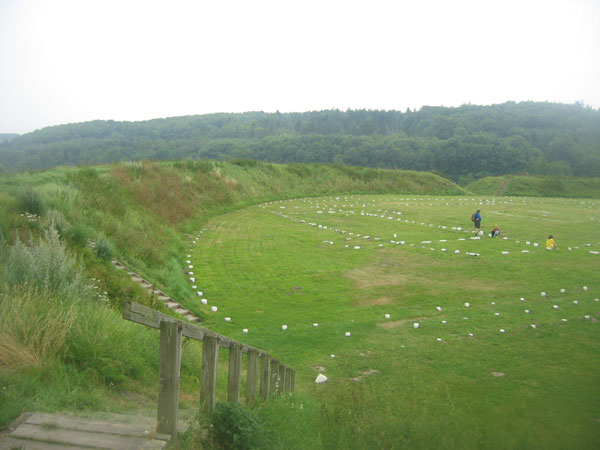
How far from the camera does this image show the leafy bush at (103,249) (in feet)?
35.5

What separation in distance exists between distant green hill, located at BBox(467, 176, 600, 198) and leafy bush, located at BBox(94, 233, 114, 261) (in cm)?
A: 5917

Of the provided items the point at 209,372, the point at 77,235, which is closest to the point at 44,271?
the point at 209,372

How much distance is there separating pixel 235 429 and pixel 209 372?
508 millimetres

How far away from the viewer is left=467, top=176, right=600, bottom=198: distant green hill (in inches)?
2336

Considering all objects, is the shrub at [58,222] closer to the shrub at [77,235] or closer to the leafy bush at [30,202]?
the shrub at [77,235]

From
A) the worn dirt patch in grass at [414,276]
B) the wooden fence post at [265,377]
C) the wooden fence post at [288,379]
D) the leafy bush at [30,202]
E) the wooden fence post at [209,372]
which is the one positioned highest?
the leafy bush at [30,202]

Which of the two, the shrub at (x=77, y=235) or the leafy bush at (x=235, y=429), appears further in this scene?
the shrub at (x=77, y=235)

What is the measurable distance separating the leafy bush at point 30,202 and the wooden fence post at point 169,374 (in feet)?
33.4

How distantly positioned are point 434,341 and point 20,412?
8303mm

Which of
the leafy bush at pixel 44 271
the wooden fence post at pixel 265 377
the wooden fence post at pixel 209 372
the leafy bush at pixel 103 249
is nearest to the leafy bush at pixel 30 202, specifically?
the leafy bush at pixel 103 249

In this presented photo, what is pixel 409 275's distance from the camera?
15320 millimetres

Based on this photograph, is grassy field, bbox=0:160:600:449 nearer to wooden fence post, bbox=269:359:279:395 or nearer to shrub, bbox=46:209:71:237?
shrub, bbox=46:209:71:237

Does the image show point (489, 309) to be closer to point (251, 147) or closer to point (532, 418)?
point (532, 418)

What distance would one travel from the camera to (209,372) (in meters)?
3.73
